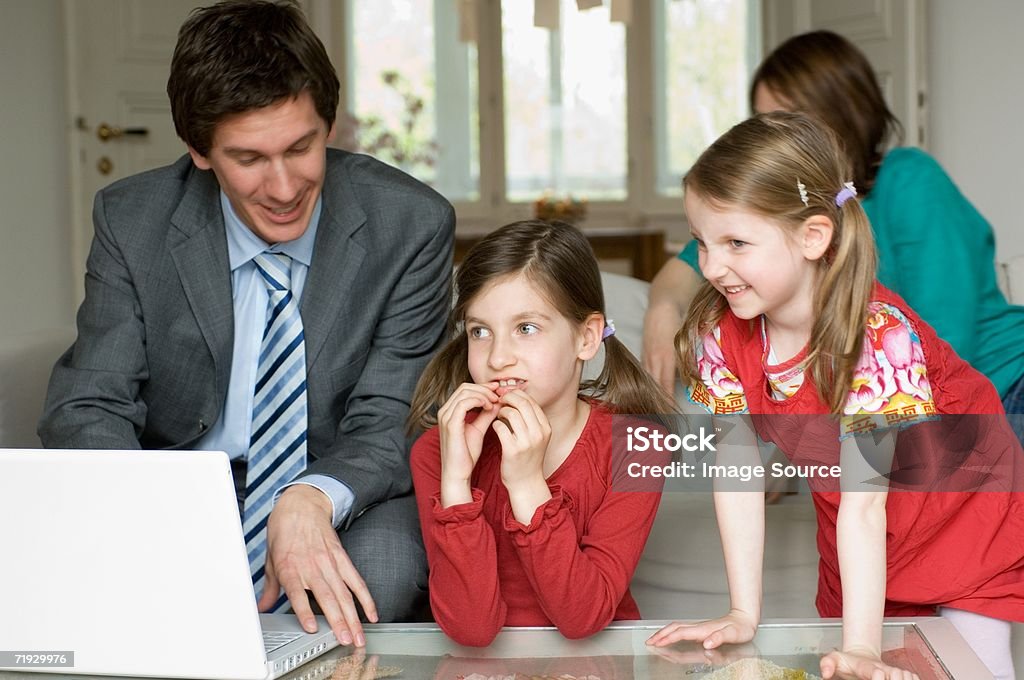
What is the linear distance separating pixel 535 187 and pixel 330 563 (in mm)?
5348

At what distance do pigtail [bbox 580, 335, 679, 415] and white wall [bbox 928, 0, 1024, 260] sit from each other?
3.12m

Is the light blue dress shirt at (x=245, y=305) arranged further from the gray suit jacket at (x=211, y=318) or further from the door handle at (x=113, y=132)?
the door handle at (x=113, y=132)

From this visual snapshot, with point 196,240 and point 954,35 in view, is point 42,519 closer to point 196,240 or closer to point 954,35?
point 196,240

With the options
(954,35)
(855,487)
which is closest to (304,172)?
(855,487)

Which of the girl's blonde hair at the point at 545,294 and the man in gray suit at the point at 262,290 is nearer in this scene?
the girl's blonde hair at the point at 545,294

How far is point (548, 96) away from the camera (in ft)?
21.4

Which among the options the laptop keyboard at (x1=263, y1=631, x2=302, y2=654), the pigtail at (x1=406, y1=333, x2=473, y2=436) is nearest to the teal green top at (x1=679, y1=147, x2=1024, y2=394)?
the pigtail at (x1=406, y1=333, x2=473, y2=436)

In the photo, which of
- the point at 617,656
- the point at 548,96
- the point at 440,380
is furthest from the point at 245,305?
the point at 548,96

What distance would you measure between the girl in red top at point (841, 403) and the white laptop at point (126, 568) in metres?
0.46

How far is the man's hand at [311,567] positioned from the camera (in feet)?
4.23

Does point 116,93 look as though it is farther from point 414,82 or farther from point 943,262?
point 943,262

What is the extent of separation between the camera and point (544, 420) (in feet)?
4.40

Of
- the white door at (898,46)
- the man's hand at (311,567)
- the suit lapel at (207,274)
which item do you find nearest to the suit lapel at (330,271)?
the suit lapel at (207,274)

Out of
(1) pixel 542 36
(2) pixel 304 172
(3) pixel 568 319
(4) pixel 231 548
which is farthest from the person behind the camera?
(1) pixel 542 36
